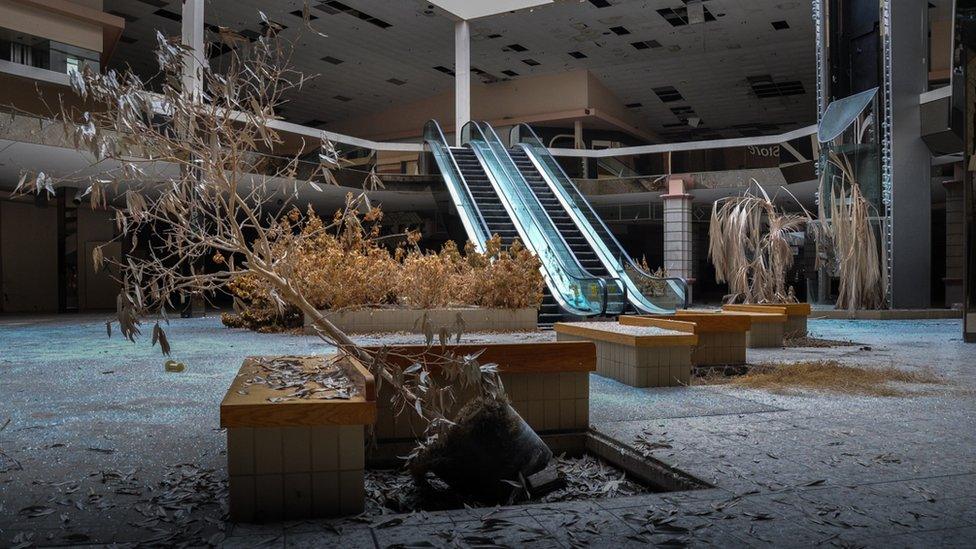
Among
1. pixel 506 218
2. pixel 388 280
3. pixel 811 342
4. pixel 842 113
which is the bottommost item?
pixel 811 342

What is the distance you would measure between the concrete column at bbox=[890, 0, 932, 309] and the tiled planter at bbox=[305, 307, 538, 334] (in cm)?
849

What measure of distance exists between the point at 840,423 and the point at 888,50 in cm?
1421

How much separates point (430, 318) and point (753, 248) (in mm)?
4824

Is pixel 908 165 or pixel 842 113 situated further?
pixel 842 113

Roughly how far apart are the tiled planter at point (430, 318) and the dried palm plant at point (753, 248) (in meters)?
3.18

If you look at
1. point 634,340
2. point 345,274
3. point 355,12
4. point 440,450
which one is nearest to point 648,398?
point 634,340

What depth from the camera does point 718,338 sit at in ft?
24.4

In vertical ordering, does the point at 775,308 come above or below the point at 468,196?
below

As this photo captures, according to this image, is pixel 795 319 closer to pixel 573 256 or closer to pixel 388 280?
pixel 573 256

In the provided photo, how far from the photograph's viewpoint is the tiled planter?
11.7 metres

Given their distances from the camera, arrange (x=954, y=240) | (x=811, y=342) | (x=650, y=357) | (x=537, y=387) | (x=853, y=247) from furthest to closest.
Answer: (x=954, y=240)
(x=853, y=247)
(x=811, y=342)
(x=650, y=357)
(x=537, y=387)

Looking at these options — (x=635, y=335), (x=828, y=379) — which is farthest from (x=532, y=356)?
(x=828, y=379)

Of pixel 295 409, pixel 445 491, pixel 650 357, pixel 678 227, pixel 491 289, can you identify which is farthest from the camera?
pixel 678 227

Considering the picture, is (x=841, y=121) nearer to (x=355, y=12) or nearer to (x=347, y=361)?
(x=355, y=12)
